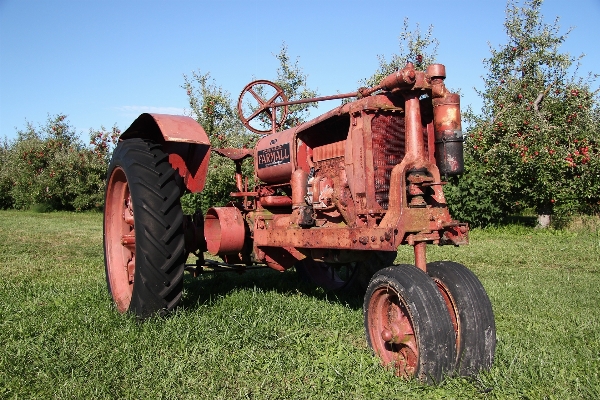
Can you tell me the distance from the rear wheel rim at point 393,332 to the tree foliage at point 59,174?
25.3 meters

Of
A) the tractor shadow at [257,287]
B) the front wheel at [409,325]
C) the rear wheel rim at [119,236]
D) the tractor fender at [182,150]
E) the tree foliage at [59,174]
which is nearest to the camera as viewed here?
the front wheel at [409,325]

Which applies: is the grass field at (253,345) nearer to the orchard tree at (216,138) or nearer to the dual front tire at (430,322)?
the dual front tire at (430,322)

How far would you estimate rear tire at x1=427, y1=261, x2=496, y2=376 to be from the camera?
327cm

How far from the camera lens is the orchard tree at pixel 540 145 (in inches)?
553

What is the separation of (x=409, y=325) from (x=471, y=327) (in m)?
0.36

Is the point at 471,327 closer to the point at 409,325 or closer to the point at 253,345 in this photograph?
the point at 409,325

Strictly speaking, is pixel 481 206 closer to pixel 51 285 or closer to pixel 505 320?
pixel 505 320

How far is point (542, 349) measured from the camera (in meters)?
3.82

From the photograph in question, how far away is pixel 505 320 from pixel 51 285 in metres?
4.81

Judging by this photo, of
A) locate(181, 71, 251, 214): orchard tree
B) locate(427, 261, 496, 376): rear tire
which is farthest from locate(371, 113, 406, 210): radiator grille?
locate(181, 71, 251, 214): orchard tree

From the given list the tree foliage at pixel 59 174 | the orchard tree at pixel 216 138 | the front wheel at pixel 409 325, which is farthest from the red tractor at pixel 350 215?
the tree foliage at pixel 59 174

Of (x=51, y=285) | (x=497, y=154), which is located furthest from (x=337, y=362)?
(x=497, y=154)

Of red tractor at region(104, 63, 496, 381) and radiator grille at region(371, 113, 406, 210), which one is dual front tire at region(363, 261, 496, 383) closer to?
red tractor at region(104, 63, 496, 381)

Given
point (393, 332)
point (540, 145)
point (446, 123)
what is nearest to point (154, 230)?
point (393, 332)
